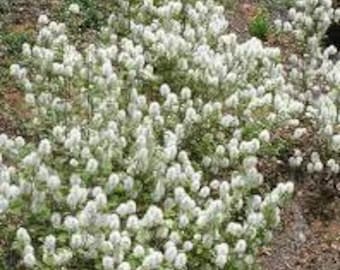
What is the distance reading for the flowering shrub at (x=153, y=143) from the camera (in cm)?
568

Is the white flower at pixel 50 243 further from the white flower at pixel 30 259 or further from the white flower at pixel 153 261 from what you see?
the white flower at pixel 153 261

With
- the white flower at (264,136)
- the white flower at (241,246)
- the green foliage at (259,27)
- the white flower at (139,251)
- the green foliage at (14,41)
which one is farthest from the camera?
the green foliage at (259,27)

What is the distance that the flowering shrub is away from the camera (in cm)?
568

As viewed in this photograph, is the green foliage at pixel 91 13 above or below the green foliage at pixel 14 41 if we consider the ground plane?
above

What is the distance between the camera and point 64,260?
18.1 ft

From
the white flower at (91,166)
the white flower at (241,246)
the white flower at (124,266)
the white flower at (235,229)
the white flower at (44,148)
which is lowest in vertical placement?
the white flower at (241,246)

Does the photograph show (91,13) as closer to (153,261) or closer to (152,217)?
(152,217)

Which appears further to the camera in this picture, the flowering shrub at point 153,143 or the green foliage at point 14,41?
the green foliage at point 14,41

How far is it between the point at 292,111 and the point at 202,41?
93 centimetres

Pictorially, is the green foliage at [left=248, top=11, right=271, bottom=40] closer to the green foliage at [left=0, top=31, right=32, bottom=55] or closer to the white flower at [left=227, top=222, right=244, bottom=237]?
the green foliage at [left=0, top=31, right=32, bottom=55]

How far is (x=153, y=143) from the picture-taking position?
6.22 meters

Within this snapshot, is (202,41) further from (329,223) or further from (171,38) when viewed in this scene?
(329,223)

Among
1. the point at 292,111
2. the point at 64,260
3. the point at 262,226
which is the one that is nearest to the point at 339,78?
the point at 292,111

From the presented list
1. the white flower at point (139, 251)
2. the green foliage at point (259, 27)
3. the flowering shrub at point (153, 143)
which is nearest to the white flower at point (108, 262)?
the flowering shrub at point (153, 143)
